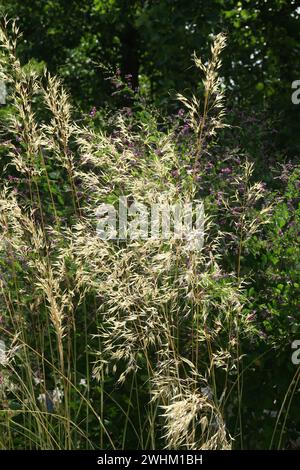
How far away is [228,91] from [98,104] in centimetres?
205

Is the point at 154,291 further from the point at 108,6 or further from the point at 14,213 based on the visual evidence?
the point at 108,6

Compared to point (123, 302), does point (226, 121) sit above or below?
above

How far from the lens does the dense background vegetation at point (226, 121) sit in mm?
3459

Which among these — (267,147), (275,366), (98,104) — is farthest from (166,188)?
(98,104)

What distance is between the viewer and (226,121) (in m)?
6.58

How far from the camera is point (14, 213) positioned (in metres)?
2.83

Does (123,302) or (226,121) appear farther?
(226,121)

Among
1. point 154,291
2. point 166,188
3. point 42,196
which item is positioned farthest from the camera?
point 42,196

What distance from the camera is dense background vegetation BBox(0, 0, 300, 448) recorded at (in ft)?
11.3

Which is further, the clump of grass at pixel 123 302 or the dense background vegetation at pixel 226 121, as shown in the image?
the dense background vegetation at pixel 226 121

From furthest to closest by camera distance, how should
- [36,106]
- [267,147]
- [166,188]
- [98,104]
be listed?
[98,104] → [36,106] → [267,147] → [166,188]

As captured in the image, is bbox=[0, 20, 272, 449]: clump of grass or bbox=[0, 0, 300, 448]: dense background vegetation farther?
bbox=[0, 0, 300, 448]: dense background vegetation
